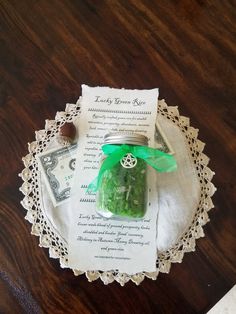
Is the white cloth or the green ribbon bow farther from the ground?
the green ribbon bow

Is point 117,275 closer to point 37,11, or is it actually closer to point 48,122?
point 48,122

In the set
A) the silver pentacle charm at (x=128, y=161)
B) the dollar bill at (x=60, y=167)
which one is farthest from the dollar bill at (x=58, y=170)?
the silver pentacle charm at (x=128, y=161)

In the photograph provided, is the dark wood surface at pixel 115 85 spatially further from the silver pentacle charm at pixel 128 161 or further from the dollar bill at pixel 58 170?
the silver pentacle charm at pixel 128 161

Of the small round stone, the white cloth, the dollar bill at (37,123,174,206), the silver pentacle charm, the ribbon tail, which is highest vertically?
the small round stone

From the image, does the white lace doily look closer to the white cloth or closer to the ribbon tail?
the white cloth

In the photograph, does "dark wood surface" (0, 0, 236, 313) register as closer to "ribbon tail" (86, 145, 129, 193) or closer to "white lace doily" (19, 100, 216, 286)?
"white lace doily" (19, 100, 216, 286)

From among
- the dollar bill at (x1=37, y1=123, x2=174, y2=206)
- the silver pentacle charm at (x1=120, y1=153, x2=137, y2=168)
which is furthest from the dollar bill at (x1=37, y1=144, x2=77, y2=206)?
the silver pentacle charm at (x1=120, y1=153, x2=137, y2=168)

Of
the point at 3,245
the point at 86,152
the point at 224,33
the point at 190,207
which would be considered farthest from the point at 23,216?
the point at 224,33
